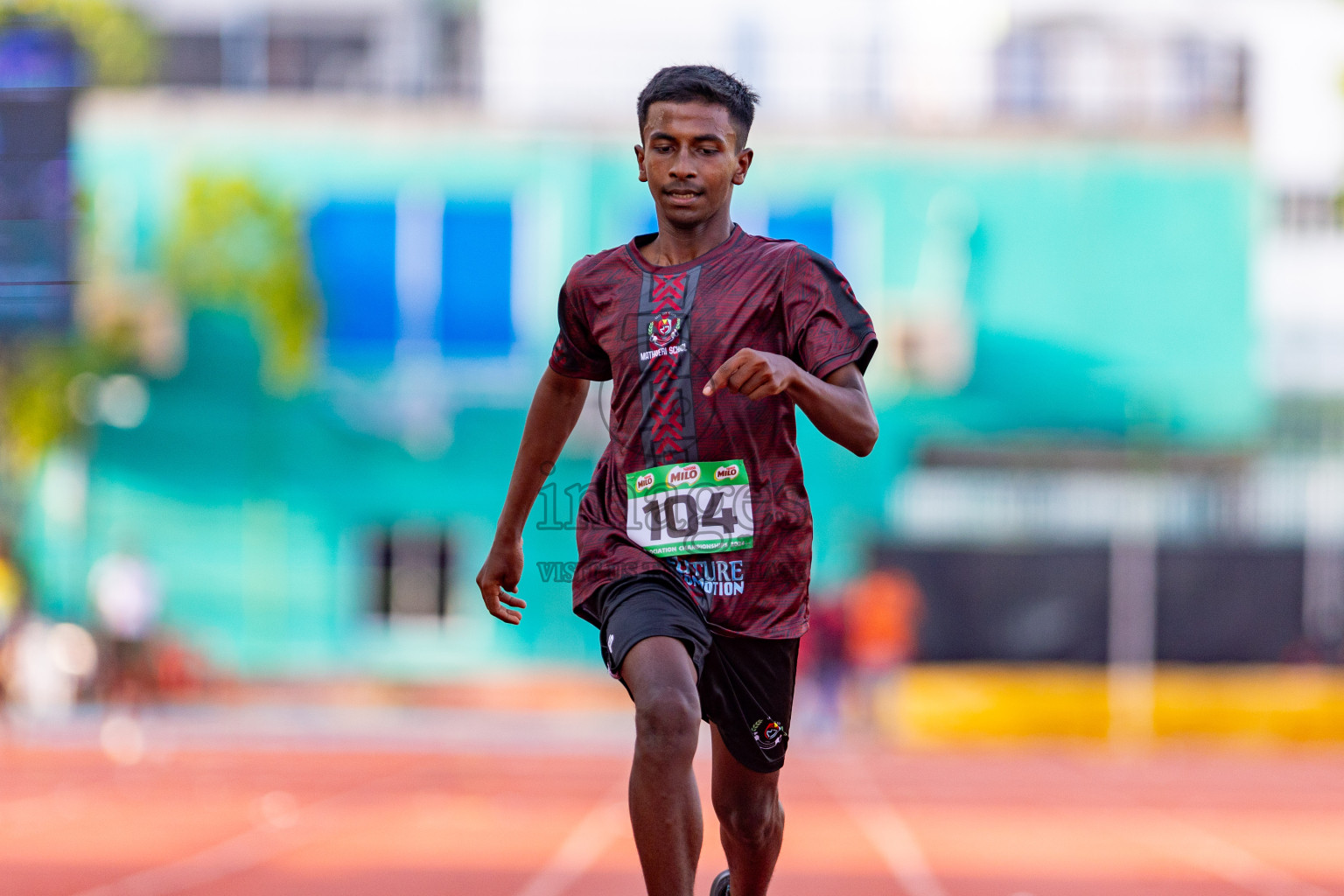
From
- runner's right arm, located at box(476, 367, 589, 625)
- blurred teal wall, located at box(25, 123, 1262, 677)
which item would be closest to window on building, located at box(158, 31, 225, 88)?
blurred teal wall, located at box(25, 123, 1262, 677)

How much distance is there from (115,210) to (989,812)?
15.0 metres

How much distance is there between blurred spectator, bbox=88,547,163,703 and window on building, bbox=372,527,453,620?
5558 mm

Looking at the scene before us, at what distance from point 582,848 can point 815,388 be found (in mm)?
6053

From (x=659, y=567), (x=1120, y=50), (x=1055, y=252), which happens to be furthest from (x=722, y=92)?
(x=1120, y=50)

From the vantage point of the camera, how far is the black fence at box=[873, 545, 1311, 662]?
19.9 metres

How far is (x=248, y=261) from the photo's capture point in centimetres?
2169

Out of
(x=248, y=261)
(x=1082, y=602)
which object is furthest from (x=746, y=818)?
(x=248, y=261)

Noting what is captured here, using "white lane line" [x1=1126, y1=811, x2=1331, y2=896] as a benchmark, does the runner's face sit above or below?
above

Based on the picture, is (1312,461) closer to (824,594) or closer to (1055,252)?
(1055,252)

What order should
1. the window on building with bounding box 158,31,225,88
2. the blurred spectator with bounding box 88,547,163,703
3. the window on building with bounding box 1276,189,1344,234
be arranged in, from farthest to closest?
the window on building with bounding box 1276,189,1344,234, the window on building with bounding box 158,31,225,88, the blurred spectator with bounding box 88,547,163,703

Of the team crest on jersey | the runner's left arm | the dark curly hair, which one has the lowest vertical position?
the runner's left arm

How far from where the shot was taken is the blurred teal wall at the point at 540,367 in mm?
22172

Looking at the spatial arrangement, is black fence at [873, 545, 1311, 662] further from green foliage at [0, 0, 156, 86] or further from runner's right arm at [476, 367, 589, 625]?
runner's right arm at [476, 367, 589, 625]

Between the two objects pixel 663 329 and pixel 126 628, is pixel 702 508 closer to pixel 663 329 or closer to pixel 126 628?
pixel 663 329
